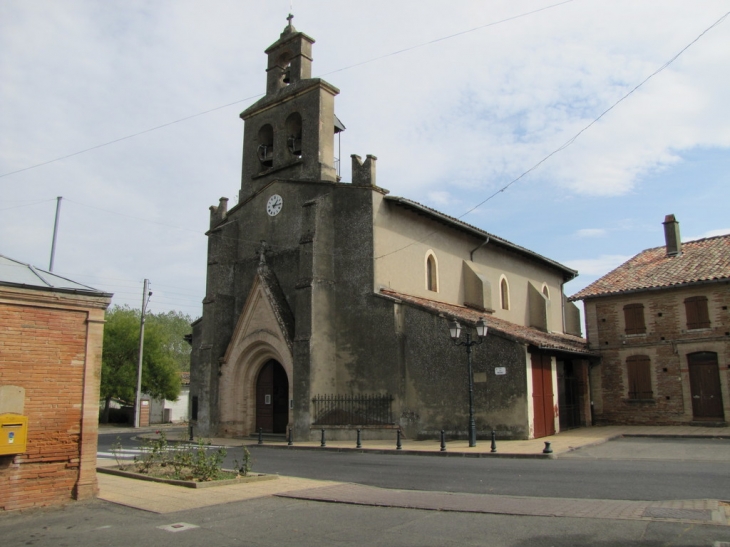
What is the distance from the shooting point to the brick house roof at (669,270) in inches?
1040

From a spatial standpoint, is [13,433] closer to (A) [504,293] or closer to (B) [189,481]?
(B) [189,481]

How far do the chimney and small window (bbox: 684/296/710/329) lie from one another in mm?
4569

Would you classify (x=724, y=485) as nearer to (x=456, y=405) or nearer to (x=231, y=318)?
(x=456, y=405)

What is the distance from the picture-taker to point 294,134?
93.4 ft

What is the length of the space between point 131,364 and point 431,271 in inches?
1006

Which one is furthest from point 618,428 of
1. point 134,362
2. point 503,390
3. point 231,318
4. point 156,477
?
point 134,362

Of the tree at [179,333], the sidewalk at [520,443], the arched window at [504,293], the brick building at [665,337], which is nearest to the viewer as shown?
the sidewalk at [520,443]

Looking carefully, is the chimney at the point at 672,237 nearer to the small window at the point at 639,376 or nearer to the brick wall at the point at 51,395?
the small window at the point at 639,376

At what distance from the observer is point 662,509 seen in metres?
8.88

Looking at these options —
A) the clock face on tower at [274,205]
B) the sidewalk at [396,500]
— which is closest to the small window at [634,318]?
the clock face on tower at [274,205]

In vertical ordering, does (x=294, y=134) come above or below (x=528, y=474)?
above

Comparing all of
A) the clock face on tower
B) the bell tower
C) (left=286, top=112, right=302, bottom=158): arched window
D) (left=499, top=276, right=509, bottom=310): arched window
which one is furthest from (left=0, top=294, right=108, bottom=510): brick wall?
(left=499, top=276, right=509, bottom=310): arched window

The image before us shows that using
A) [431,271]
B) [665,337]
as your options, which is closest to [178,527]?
[431,271]

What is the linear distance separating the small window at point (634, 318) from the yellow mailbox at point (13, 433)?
2556cm
